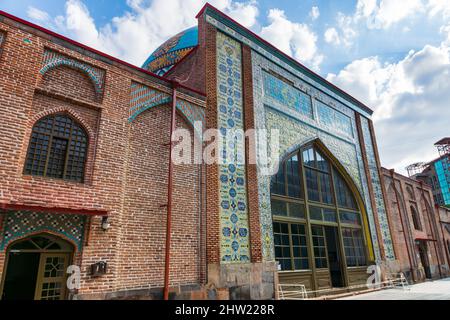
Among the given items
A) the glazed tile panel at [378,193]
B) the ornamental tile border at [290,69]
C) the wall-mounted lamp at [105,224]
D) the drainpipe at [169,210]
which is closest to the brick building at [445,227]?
the glazed tile panel at [378,193]

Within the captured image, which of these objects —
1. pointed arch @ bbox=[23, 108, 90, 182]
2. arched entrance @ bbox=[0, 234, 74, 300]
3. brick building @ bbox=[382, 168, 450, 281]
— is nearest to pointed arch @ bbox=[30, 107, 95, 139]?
pointed arch @ bbox=[23, 108, 90, 182]

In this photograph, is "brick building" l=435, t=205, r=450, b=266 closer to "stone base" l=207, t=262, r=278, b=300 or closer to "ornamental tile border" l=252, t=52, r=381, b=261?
"ornamental tile border" l=252, t=52, r=381, b=261

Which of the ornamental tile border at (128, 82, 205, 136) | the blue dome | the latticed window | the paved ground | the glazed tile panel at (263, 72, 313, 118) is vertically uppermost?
the blue dome

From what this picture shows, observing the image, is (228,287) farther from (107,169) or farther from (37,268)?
(37,268)

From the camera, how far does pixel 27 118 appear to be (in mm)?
6137

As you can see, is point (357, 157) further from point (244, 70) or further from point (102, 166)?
point (102, 166)

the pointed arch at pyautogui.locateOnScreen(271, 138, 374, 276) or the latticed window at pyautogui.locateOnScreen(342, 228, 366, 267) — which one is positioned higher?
the pointed arch at pyautogui.locateOnScreen(271, 138, 374, 276)

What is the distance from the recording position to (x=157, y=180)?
7.73 metres

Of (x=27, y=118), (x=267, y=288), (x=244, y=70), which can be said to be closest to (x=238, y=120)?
(x=244, y=70)

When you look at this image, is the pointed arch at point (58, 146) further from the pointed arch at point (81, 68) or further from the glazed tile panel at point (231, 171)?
the glazed tile panel at point (231, 171)

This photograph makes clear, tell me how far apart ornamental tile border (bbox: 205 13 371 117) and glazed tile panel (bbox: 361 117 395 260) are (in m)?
1.32

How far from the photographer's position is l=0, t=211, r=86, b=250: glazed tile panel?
18.1 feet

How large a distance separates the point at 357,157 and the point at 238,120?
8.22 metres

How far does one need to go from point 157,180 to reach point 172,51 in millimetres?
9576
